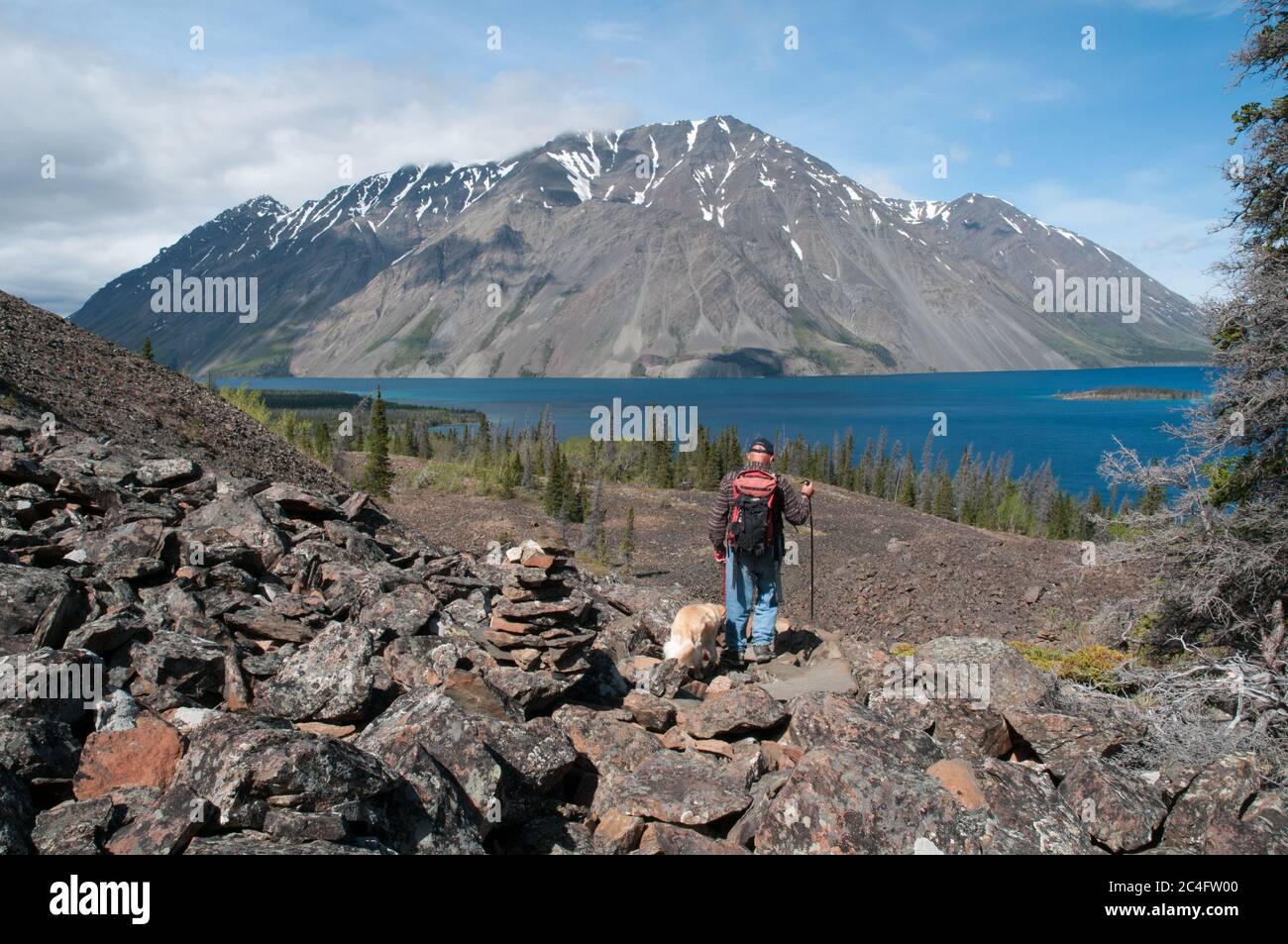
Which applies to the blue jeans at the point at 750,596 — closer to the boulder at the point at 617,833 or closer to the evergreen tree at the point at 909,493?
the boulder at the point at 617,833

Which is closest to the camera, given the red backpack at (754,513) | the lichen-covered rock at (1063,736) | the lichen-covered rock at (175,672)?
the lichen-covered rock at (175,672)

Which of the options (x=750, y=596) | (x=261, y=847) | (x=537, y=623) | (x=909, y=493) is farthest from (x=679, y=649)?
(x=909, y=493)

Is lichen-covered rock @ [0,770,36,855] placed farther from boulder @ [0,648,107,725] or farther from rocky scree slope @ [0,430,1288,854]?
boulder @ [0,648,107,725]

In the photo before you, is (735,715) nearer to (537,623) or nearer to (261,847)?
(537,623)

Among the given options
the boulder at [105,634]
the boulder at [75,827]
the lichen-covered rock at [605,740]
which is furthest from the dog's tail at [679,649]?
the boulder at [75,827]

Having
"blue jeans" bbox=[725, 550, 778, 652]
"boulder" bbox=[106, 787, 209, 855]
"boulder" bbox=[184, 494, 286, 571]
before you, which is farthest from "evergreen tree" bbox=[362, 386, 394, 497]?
"boulder" bbox=[106, 787, 209, 855]

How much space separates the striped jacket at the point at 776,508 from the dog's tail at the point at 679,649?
1.43 m

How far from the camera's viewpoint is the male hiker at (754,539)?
944 centimetres

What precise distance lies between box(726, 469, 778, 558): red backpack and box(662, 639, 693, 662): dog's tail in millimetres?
1359

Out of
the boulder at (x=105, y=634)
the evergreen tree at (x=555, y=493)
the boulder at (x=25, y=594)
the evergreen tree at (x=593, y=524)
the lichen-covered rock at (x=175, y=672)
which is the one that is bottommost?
the evergreen tree at (x=593, y=524)

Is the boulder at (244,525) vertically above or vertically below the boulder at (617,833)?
above

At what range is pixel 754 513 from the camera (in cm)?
942

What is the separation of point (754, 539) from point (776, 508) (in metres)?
0.53

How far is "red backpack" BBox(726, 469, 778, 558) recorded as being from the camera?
9383 millimetres
